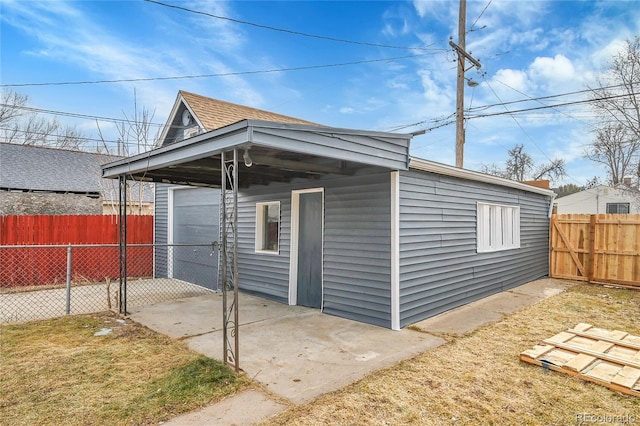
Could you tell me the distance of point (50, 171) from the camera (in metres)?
14.4

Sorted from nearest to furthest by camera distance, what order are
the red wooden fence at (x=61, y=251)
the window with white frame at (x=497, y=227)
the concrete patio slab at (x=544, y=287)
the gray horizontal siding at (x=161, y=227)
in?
the window with white frame at (x=497, y=227)
the concrete patio slab at (x=544, y=287)
the red wooden fence at (x=61, y=251)
the gray horizontal siding at (x=161, y=227)

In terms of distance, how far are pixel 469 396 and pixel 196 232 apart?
7037mm

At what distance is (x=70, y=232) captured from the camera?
Result: 887 cm

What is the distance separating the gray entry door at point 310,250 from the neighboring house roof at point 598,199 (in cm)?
2020

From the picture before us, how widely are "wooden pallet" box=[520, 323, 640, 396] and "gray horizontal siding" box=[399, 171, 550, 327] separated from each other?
170cm

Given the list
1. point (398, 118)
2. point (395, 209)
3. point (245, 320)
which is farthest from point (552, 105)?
point (245, 320)

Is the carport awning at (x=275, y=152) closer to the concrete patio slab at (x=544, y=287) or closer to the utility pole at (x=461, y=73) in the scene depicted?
the concrete patio slab at (x=544, y=287)

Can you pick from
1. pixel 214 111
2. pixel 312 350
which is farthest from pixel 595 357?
pixel 214 111

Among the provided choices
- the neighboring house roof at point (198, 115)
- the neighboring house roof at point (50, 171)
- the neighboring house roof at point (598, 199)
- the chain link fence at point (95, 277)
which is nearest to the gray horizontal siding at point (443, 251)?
the chain link fence at point (95, 277)

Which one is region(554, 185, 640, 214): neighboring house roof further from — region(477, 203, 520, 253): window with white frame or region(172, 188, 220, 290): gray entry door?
region(172, 188, 220, 290): gray entry door

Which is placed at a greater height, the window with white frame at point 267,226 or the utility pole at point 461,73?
the utility pole at point 461,73

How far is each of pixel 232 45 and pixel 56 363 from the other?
974 centimetres

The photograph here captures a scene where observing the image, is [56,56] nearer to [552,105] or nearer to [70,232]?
[70,232]

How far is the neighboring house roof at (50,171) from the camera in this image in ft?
43.2
